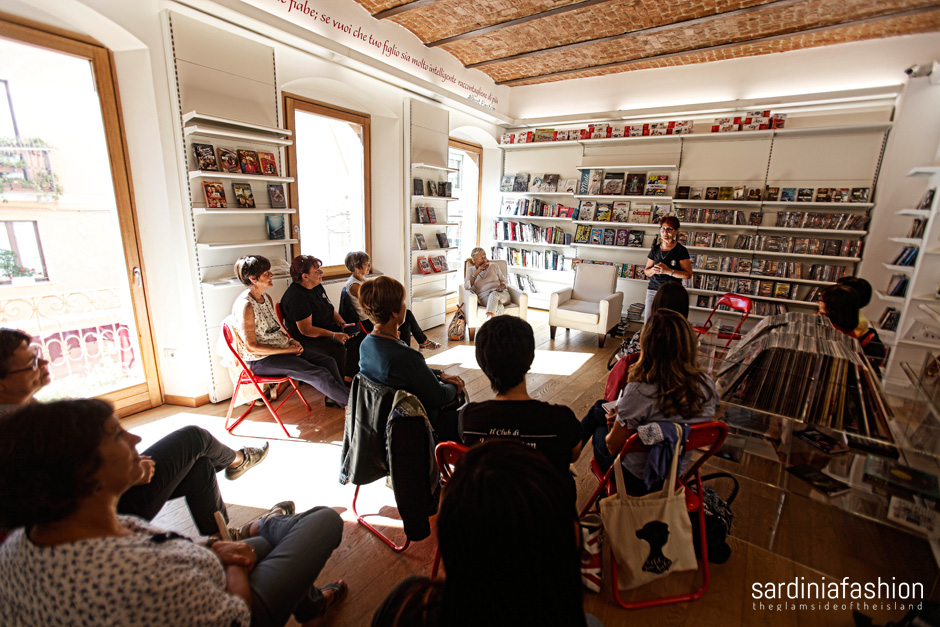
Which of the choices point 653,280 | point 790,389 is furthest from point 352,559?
point 653,280

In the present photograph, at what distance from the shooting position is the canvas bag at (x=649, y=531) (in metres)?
1.72

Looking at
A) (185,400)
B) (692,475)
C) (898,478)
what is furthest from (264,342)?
(898,478)

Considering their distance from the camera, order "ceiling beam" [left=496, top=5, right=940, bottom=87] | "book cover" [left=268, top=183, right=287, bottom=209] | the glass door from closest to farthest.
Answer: the glass door
"book cover" [left=268, top=183, right=287, bottom=209]
"ceiling beam" [left=496, top=5, right=940, bottom=87]

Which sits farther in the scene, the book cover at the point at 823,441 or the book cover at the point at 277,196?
the book cover at the point at 277,196

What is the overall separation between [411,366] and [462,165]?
6048 mm

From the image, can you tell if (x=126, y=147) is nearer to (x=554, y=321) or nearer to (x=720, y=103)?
(x=554, y=321)

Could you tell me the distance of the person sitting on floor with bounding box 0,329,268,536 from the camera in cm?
160

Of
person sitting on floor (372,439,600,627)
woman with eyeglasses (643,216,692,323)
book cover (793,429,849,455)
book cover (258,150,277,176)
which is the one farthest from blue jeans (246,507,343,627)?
woman with eyeglasses (643,216,692,323)

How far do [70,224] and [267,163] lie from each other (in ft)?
4.80

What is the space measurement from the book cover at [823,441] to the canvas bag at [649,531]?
2.79 ft

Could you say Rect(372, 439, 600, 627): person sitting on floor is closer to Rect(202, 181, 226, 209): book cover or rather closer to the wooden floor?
the wooden floor

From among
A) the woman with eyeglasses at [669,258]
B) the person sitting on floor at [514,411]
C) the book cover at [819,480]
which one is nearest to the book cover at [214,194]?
the person sitting on floor at [514,411]

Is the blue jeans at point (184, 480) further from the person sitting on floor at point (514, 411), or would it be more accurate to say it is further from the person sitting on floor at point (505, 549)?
the person sitting on floor at point (505, 549)

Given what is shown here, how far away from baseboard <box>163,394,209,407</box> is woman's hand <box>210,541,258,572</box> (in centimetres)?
260
